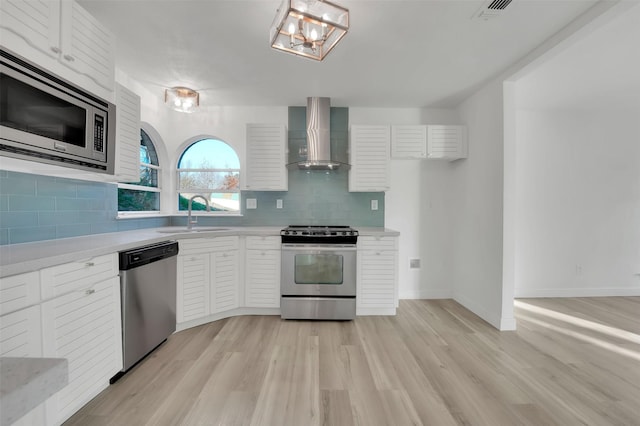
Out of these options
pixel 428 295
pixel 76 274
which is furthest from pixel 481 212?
pixel 76 274

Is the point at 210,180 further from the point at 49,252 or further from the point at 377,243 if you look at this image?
the point at 377,243

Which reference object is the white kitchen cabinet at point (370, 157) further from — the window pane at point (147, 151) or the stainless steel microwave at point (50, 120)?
the window pane at point (147, 151)

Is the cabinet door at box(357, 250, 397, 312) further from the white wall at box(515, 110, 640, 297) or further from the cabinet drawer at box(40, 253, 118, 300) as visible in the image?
the cabinet drawer at box(40, 253, 118, 300)

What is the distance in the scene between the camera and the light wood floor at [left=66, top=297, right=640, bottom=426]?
5.11ft

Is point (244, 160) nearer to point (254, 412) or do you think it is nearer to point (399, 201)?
point (399, 201)

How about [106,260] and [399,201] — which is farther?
[399,201]

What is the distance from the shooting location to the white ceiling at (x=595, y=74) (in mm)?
2056

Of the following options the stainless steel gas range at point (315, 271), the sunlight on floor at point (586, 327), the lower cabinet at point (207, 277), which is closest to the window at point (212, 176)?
the lower cabinet at point (207, 277)

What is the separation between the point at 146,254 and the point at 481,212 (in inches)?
132

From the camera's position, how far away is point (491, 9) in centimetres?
180

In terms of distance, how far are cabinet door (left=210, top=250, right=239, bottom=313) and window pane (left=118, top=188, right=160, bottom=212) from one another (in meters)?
1.13

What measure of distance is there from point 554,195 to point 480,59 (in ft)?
8.06

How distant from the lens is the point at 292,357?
214cm

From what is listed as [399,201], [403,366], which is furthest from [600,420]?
[399,201]
